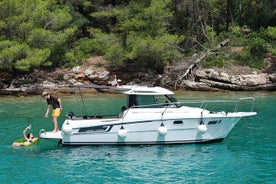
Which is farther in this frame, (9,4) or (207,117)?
(9,4)

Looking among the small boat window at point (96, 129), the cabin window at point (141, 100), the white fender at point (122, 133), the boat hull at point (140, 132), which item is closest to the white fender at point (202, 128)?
the boat hull at point (140, 132)

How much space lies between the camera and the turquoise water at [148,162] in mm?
13930

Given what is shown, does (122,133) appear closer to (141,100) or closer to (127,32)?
(141,100)

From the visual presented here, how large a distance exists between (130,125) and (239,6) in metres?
35.6

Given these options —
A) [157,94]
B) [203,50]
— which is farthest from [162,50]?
[157,94]

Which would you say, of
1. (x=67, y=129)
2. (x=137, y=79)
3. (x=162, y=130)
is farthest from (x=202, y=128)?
(x=137, y=79)

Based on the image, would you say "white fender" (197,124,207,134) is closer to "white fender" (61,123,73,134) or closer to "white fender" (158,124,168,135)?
"white fender" (158,124,168,135)

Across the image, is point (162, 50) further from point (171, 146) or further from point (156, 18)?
point (171, 146)

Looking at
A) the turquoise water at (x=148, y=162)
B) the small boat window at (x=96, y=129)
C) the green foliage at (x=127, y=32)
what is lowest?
the turquoise water at (x=148, y=162)

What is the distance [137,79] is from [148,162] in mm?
26051

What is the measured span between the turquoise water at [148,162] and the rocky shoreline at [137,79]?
15.9m

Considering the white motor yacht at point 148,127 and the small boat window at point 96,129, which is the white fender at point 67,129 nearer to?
the white motor yacht at point 148,127

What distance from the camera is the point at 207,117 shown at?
17.8m

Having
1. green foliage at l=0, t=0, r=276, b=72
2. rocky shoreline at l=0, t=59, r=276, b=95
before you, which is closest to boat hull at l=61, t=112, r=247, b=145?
rocky shoreline at l=0, t=59, r=276, b=95
